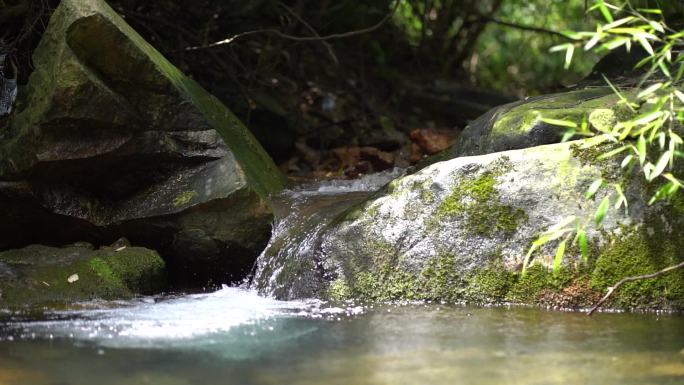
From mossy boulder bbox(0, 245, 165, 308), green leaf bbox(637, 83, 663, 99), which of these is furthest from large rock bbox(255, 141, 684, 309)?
green leaf bbox(637, 83, 663, 99)

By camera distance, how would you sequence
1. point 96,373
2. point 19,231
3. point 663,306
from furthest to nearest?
point 19,231 < point 663,306 < point 96,373

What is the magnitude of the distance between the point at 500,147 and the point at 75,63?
2.30 m

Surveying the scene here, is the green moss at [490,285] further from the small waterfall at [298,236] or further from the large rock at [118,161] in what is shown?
the large rock at [118,161]

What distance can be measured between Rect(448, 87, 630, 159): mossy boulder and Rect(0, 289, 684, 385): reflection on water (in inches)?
42.5

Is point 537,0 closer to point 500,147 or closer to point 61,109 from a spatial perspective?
point 500,147

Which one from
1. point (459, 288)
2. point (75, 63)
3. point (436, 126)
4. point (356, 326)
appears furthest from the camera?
point (436, 126)

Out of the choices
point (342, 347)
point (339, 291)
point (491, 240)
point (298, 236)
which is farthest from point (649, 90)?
point (298, 236)

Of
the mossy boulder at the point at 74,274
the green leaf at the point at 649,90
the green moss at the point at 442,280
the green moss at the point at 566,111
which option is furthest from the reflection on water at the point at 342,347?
the green moss at the point at 566,111

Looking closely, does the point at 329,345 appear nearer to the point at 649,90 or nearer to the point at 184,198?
the point at 649,90

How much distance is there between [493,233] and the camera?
13.2ft

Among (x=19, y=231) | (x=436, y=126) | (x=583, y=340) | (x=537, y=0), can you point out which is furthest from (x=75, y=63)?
(x=537, y=0)

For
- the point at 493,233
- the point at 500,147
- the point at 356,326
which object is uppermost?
the point at 500,147

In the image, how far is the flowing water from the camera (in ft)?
8.82

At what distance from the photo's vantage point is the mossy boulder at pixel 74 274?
4.04 meters
